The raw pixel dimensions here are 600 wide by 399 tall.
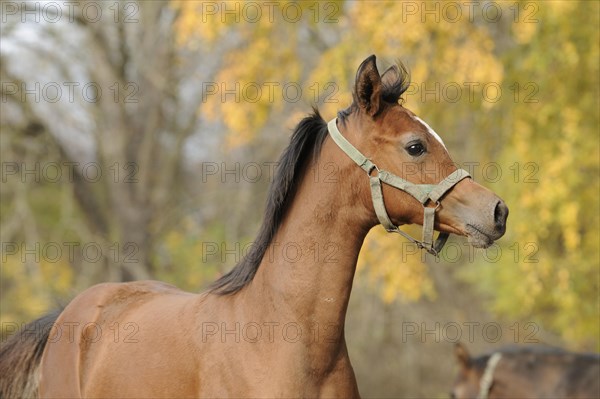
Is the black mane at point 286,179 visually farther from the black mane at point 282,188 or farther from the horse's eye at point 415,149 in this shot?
the horse's eye at point 415,149

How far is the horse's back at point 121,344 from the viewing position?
4250 millimetres

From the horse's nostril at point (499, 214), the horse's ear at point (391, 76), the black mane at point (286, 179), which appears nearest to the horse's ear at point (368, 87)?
the black mane at point (286, 179)

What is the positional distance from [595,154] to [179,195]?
32.5 feet

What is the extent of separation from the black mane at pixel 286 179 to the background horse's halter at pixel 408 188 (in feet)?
Answer: 0.54

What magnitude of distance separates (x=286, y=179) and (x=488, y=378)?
337 cm

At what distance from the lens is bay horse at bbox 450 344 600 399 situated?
6.34 m

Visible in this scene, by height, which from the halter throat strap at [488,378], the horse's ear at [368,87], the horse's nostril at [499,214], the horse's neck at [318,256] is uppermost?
the horse's ear at [368,87]

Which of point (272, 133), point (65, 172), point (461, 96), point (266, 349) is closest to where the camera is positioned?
point (266, 349)

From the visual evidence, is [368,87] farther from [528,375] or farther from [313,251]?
[528,375]

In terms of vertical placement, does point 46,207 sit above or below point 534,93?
below

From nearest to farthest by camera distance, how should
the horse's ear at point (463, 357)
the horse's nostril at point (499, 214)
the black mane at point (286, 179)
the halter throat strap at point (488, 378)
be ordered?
the horse's nostril at point (499, 214)
the black mane at point (286, 179)
the halter throat strap at point (488, 378)
the horse's ear at point (463, 357)

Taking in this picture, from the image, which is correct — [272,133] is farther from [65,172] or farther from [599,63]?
[599,63]

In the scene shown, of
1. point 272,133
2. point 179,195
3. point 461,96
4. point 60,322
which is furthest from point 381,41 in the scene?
point 179,195

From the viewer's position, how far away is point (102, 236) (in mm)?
14570
